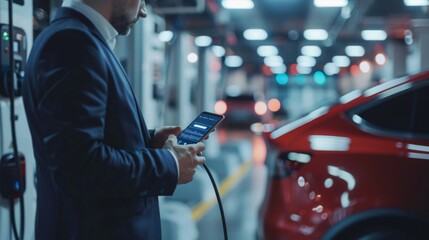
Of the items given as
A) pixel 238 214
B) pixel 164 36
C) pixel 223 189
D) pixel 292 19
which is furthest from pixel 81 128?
pixel 292 19

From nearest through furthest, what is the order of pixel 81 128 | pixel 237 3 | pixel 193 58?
1. pixel 81 128
2. pixel 237 3
3. pixel 193 58

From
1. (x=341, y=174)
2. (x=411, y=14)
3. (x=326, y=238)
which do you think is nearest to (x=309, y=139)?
(x=341, y=174)

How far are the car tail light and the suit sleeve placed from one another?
193 centimetres

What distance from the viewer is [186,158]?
5.56ft

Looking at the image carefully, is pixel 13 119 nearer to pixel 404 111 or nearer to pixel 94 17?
pixel 94 17

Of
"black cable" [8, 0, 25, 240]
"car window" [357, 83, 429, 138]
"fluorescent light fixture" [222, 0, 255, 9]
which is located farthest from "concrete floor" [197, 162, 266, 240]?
"fluorescent light fixture" [222, 0, 255, 9]

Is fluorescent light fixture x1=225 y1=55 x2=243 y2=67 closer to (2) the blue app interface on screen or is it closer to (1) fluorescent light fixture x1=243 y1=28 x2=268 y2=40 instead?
(1) fluorescent light fixture x1=243 y1=28 x2=268 y2=40

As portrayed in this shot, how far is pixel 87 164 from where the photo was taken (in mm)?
1503

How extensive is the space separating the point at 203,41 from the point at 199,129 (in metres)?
9.17

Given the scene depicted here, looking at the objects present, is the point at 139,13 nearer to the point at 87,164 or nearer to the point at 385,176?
the point at 87,164

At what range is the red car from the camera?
3.29 m

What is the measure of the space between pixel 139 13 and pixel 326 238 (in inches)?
80.6

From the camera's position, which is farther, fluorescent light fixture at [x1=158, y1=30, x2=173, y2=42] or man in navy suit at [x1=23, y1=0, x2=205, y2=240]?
fluorescent light fixture at [x1=158, y1=30, x2=173, y2=42]

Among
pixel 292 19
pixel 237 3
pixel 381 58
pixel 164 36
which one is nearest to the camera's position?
pixel 237 3
